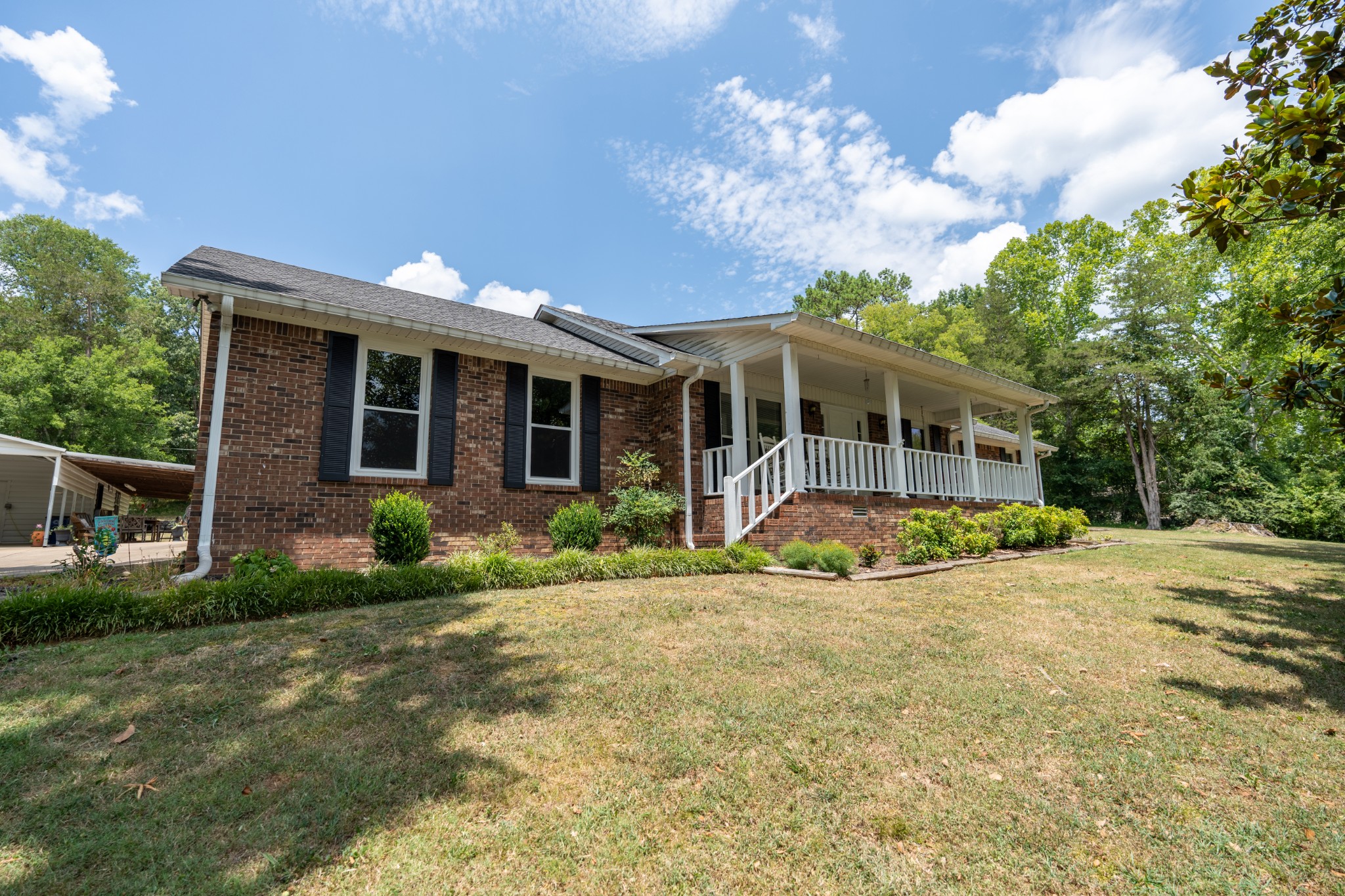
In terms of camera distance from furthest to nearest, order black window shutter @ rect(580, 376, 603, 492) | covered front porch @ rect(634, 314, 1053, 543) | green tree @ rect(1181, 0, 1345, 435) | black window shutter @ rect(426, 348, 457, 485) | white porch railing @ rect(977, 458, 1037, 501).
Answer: white porch railing @ rect(977, 458, 1037, 501), black window shutter @ rect(580, 376, 603, 492), covered front porch @ rect(634, 314, 1053, 543), black window shutter @ rect(426, 348, 457, 485), green tree @ rect(1181, 0, 1345, 435)

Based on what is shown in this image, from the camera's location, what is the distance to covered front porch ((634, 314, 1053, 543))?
9.05 metres

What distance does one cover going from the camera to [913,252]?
3347 cm

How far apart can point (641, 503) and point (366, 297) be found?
564 centimetres

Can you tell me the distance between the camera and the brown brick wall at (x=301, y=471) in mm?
6660

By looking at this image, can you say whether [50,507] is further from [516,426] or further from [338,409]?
[516,426]

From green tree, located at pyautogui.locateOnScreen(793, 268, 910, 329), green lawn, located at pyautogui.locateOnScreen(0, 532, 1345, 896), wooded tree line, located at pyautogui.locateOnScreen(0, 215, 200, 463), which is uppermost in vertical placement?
green tree, located at pyautogui.locateOnScreen(793, 268, 910, 329)

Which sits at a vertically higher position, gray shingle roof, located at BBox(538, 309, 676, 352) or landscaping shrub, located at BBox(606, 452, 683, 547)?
gray shingle roof, located at BBox(538, 309, 676, 352)

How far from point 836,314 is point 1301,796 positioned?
109ft

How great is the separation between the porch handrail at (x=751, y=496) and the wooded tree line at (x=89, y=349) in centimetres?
2890

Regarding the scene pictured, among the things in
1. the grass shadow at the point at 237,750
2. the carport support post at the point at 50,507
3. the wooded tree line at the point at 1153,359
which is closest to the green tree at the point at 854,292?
the wooded tree line at the point at 1153,359

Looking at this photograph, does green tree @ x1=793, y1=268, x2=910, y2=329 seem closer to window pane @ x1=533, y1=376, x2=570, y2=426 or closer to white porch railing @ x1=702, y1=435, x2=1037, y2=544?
white porch railing @ x1=702, y1=435, x2=1037, y2=544

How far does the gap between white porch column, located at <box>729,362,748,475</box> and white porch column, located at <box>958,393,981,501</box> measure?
228 inches

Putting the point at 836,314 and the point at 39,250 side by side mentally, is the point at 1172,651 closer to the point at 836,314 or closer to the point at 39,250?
the point at 836,314

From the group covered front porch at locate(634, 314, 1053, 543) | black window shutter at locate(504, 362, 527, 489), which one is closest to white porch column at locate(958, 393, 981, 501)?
covered front porch at locate(634, 314, 1053, 543)
